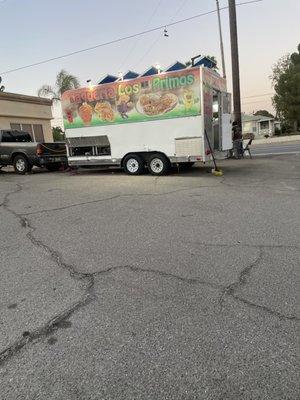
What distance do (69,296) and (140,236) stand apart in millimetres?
2141

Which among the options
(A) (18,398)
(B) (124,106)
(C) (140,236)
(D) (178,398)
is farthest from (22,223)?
(B) (124,106)

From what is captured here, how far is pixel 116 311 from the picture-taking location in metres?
3.60

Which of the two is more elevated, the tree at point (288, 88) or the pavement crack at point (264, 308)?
the tree at point (288, 88)

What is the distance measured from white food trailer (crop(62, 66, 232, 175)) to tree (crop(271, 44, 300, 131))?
46.9m

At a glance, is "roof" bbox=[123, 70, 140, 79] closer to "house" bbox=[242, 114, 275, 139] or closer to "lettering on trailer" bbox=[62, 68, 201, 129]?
"lettering on trailer" bbox=[62, 68, 201, 129]

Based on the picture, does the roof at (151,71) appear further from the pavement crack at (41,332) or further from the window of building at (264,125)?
the window of building at (264,125)

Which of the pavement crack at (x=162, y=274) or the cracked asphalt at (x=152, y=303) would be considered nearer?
the cracked asphalt at (x=152, y=303)

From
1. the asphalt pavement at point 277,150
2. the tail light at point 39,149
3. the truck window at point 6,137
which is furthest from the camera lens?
the asphalt pavement at point 277,150

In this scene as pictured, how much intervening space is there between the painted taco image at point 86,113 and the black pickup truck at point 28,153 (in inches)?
104

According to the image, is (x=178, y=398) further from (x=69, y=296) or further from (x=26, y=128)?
(x=26, y=128)

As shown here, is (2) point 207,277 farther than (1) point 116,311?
Yes

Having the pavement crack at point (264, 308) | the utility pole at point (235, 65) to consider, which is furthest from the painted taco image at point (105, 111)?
the pavement crack at point (264, 308)

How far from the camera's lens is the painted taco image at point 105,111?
13.2 meters

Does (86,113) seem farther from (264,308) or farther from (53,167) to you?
(264,308)
